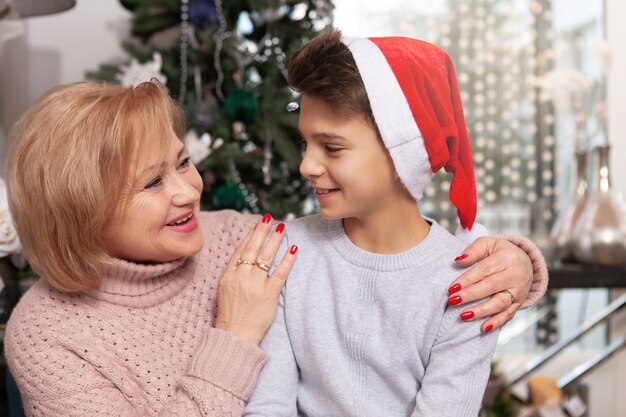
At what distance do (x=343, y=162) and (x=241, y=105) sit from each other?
971mm

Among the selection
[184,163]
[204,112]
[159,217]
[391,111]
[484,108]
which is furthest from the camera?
[484,108]

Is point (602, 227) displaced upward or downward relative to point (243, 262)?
downward

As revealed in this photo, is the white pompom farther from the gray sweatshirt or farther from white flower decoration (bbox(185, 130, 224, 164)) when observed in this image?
white flower decoration (bbox(185, 130, 224, 164))

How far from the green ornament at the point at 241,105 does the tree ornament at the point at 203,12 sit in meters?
0.27

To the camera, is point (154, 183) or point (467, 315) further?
point (154, 183)

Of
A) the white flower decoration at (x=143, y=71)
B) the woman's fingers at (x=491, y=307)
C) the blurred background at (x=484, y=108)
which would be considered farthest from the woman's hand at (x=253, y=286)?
the white flower decoration at (x=143, y=71)

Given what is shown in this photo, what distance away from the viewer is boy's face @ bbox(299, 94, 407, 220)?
1.23m

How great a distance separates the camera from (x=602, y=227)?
287cm

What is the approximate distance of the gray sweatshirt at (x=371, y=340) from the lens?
1239 mm

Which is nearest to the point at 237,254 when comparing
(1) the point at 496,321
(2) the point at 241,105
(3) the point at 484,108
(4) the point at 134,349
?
(4) the point at 134,349

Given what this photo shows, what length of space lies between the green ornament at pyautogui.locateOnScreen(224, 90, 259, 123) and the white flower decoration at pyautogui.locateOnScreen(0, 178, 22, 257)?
26.5 inches

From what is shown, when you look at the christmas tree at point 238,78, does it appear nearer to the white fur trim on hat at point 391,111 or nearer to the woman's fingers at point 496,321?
the white fur trim on hat at point 391,111

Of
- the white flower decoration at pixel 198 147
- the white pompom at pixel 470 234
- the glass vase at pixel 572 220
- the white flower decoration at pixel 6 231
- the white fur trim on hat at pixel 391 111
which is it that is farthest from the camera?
the glass vase at pixel 572 220

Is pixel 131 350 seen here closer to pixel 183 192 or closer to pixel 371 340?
pixel 183 192
